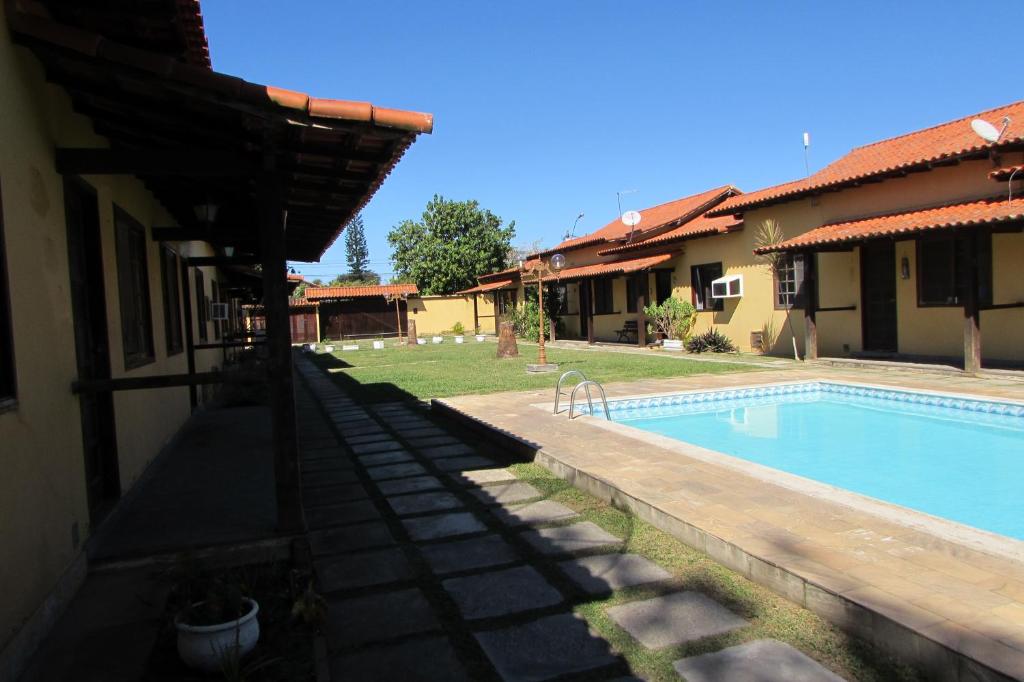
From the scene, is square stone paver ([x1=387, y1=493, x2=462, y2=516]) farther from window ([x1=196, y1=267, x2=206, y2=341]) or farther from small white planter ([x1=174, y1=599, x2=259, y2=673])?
window ([x1=196, y1=267, x2=206, y2=341])

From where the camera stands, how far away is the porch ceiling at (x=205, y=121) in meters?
3.24

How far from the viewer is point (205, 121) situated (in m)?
3.93

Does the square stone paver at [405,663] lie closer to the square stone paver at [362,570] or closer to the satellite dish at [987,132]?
the square stone paver at [362,570]

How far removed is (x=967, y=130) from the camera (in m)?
13.1

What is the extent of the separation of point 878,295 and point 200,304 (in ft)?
43.2

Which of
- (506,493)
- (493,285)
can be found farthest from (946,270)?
(493,285)

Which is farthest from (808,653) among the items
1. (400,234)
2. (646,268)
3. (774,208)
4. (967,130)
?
(400,234)

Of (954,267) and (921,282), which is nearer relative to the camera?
(954,267)

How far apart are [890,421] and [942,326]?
483 cm

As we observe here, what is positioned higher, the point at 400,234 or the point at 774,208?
the point at 400,234

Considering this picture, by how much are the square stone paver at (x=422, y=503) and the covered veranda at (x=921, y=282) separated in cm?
898

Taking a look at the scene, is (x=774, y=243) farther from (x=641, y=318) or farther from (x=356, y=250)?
(x=356, y=250)

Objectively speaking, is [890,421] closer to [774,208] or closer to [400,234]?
[774,208]

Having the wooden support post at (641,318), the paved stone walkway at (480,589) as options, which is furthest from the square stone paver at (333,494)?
the wooden support post at (641,318)
